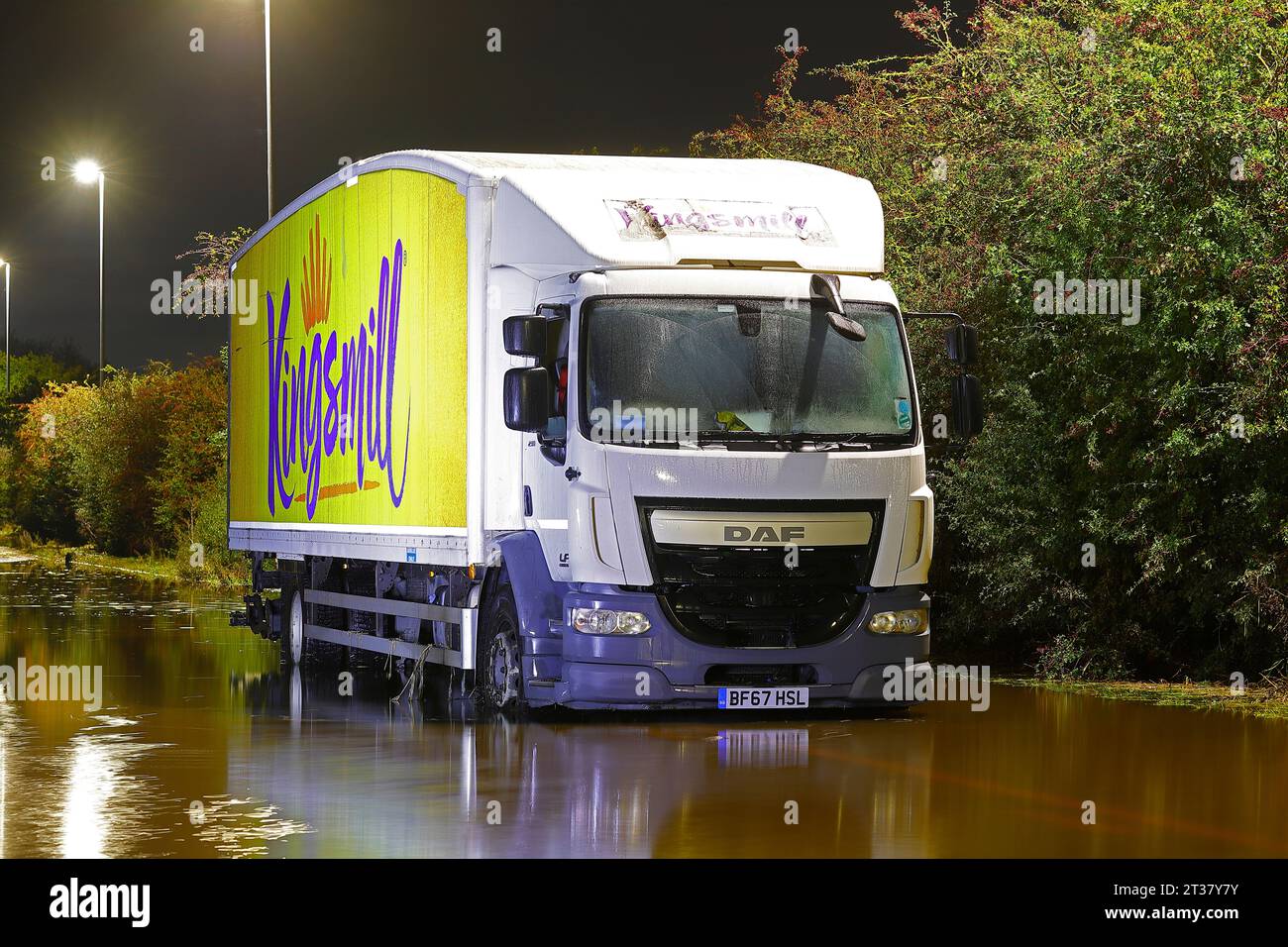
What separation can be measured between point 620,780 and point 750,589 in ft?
8.58

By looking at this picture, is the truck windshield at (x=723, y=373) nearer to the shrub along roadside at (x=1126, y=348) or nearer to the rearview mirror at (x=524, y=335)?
the rearview mirror at (x=524, y=335)

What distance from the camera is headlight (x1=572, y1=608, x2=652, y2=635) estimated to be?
49.7ft

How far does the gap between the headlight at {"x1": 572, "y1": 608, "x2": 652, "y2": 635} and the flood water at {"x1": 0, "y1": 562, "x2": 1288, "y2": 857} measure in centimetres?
79

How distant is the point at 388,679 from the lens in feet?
68.5

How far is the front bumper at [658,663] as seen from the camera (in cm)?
1513

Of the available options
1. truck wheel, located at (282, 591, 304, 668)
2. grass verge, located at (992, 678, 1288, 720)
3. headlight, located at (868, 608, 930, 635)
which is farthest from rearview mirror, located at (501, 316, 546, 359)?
truck wheel, located at (282, 591, 304, 668)

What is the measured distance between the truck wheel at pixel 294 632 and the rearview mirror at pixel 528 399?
7851mm

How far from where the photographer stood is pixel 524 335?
15.4 metres

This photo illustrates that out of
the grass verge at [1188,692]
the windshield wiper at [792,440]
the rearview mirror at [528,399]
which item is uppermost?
the rearview mirror at [528,399]

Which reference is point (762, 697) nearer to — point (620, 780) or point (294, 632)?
point (620, 780)

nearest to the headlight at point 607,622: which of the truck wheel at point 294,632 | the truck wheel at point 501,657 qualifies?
the truck wheel at point 501,657

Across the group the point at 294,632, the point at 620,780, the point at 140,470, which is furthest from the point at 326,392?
the point at 140,470

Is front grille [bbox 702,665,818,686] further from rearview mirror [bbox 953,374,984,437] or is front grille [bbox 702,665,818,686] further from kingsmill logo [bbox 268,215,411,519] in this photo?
kingsmill logo [bbox 268,215,411,519]
